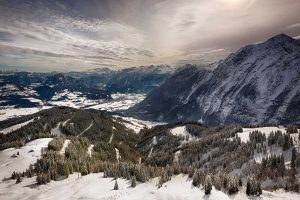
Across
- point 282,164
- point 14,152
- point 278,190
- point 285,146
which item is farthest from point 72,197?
point 285,146

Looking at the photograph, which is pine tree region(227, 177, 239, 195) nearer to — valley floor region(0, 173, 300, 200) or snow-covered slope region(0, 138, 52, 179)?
valley floor region(0, 173, 300, 200)

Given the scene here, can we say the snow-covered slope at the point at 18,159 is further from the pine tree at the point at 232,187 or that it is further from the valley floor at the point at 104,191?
the pine tree at the point at 232,187

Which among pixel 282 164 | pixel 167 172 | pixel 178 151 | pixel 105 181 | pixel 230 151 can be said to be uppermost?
pixel 167 172

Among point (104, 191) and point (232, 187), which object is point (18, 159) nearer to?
point (104, 191)

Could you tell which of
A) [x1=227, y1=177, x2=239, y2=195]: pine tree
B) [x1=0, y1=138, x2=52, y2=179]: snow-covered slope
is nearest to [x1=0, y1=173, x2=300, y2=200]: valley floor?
[x1=227, y1=177, x2=239, y2=195]: pine tree

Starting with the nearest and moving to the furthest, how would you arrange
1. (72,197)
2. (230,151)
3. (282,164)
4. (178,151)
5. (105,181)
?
(72,197) < (105,181) < (282,164) < (230,151) < (178,151)

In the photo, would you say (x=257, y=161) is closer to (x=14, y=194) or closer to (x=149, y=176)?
(x=149, y=176)

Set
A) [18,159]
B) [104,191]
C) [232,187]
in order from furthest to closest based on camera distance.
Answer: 1. [18,159]
2. [104,191]
3. [232,187]

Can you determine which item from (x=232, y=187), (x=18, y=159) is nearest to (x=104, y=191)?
(x=232, y=187)
